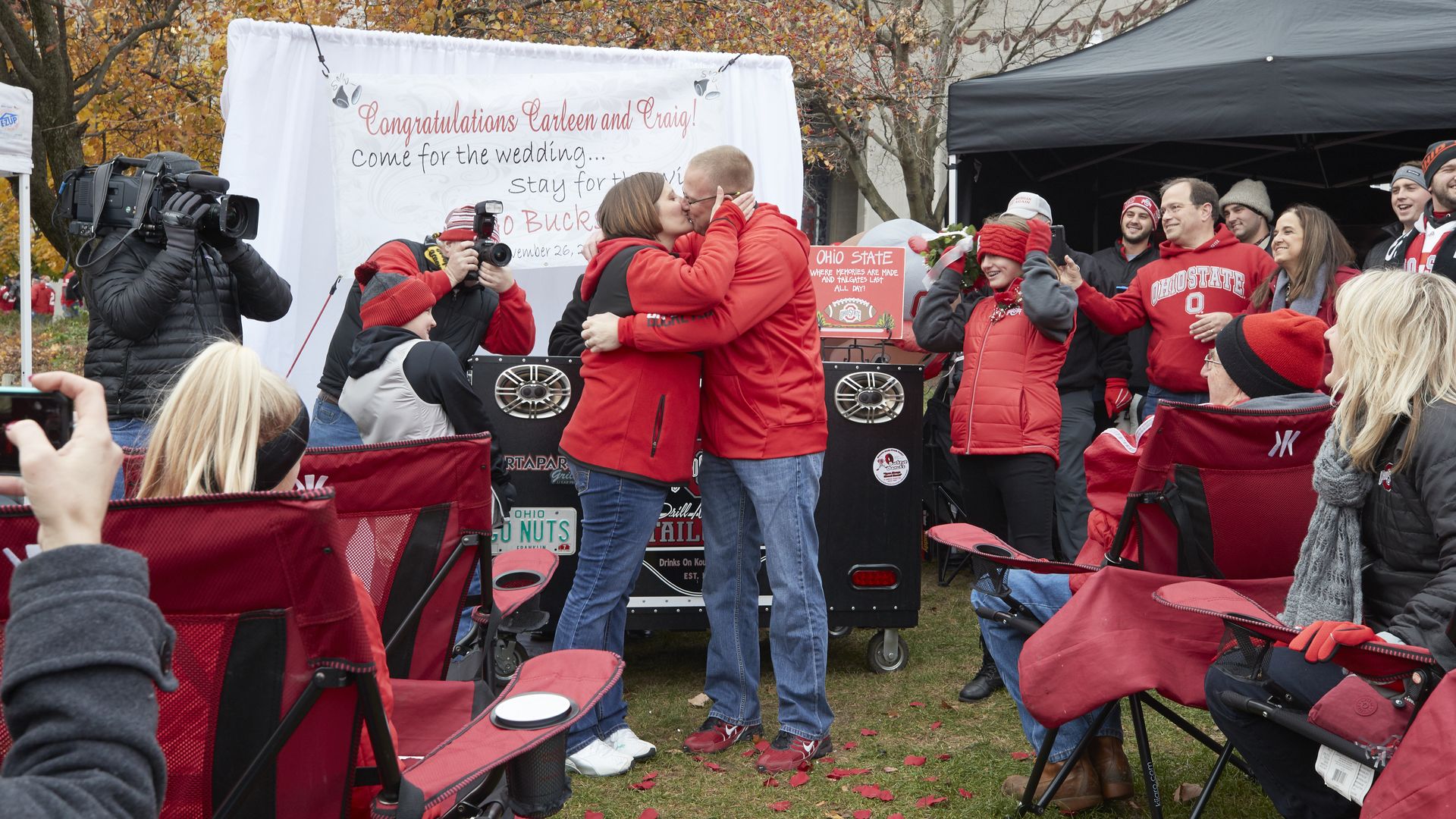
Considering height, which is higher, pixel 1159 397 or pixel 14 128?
pixel 14 128

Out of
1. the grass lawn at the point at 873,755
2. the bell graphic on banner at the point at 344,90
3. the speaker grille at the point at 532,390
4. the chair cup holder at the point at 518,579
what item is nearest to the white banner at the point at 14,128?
the bell graphic on banner at the point at 344,90

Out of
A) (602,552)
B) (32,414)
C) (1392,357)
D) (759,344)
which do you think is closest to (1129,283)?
(759,344)

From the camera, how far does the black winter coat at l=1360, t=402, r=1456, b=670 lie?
2.43 meters

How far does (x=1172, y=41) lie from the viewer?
21.2 ft

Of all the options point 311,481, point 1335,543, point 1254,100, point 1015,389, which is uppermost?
point 1254,100

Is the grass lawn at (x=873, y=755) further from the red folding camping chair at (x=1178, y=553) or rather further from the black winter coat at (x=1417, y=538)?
the black winter coat at (x=1417, y=538)

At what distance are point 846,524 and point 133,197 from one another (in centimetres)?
286

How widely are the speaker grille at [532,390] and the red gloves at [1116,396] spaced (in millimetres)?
2857

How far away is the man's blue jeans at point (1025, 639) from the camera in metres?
3.46

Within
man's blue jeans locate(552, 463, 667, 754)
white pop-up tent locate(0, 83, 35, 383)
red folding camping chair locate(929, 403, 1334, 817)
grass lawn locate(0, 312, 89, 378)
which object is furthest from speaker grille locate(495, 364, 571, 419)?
grass lawn locate(0, 312, 89, 378)

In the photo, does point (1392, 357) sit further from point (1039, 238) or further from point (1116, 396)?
point (1116, 396)

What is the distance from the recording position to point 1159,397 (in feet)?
19.0

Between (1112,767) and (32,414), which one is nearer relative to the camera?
(32,414)

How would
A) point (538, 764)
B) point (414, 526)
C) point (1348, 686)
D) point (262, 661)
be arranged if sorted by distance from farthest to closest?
1. point (414, 526)
2. point (1348, 686)
3. point (538, 764)
4. point (262, 661)
